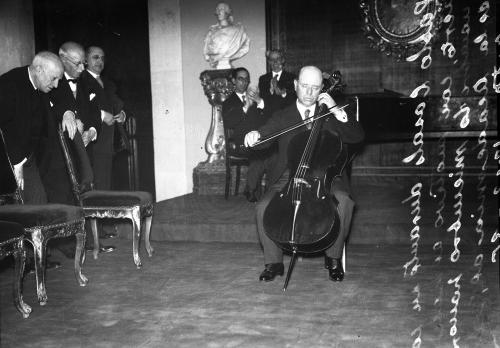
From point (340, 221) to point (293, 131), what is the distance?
24.5 inches

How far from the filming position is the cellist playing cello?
3555 millimetres

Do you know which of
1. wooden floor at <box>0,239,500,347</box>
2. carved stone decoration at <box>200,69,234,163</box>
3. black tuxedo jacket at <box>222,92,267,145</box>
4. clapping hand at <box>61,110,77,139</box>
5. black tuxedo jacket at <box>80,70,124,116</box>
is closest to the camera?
wooden floor at <box>0,239,500,347</box>

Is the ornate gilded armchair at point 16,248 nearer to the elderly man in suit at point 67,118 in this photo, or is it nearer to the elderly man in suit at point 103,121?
the elderly man in suit at point 67,118

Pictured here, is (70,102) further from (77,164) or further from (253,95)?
(253,95)

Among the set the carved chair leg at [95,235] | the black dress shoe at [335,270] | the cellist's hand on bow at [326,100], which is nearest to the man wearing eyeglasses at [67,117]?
the carved chair leg at [95,235]

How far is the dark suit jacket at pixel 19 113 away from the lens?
364 centimetres

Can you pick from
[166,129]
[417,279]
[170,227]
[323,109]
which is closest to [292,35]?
[166,129]

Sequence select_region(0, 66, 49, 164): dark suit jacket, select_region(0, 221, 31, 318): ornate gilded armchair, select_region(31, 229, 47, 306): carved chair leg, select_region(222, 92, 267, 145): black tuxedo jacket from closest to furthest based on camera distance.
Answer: select_region(0, 221, 31, 318): ornate gilded armchair, select_region(31, 229, 47, 306): carved chair leg, select_region(0, 66, 49, 164): dark suit jacket, select_region(222, 92, 267, 145): black tuxedo jacket

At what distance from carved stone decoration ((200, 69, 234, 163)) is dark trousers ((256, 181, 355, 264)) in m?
3.27

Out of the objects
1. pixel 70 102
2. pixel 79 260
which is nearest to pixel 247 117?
pixel 70 102

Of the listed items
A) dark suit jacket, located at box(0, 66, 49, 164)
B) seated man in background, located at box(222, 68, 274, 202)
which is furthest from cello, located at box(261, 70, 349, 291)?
seated man in background, located at box(222, 68, 274, 202)

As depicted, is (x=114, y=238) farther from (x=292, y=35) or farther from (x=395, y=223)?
(x=292, y=35)

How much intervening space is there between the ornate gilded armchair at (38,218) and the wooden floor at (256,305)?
0.85 ft

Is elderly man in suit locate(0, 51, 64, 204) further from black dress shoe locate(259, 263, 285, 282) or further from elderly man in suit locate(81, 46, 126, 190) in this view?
black dress shoe locate(259, 263, 285, 282)
